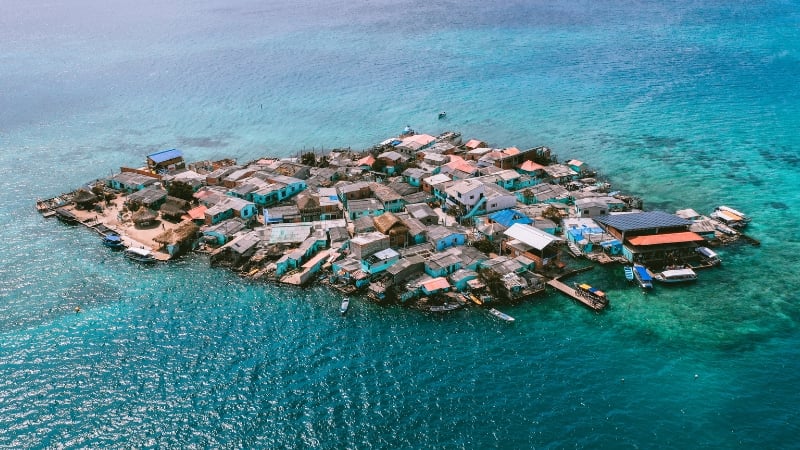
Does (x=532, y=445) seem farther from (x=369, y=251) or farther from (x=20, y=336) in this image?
(x=20, y=336)

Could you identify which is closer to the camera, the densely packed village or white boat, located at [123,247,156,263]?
the densely packed village

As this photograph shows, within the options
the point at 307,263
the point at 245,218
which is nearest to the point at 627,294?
the point at 307,263

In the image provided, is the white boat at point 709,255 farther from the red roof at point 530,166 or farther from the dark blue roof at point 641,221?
the red roof at point 530,166

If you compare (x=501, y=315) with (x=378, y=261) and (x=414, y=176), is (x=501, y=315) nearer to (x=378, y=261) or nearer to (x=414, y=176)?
(x=378, y=261)

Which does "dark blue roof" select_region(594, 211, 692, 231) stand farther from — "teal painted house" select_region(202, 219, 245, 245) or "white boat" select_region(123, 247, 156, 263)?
"white boat" select_region(123, 247, 156, 263)

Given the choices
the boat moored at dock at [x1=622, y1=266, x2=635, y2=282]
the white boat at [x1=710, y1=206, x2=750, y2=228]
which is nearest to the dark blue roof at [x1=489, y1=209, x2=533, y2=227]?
the boat moored at dock at [x1=622, y1=266, x2=635, y2=282]

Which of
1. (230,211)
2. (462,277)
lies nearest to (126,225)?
(230,211)

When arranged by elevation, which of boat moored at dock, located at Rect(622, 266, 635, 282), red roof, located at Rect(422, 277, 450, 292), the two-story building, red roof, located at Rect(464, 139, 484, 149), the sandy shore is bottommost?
the sandy shore
